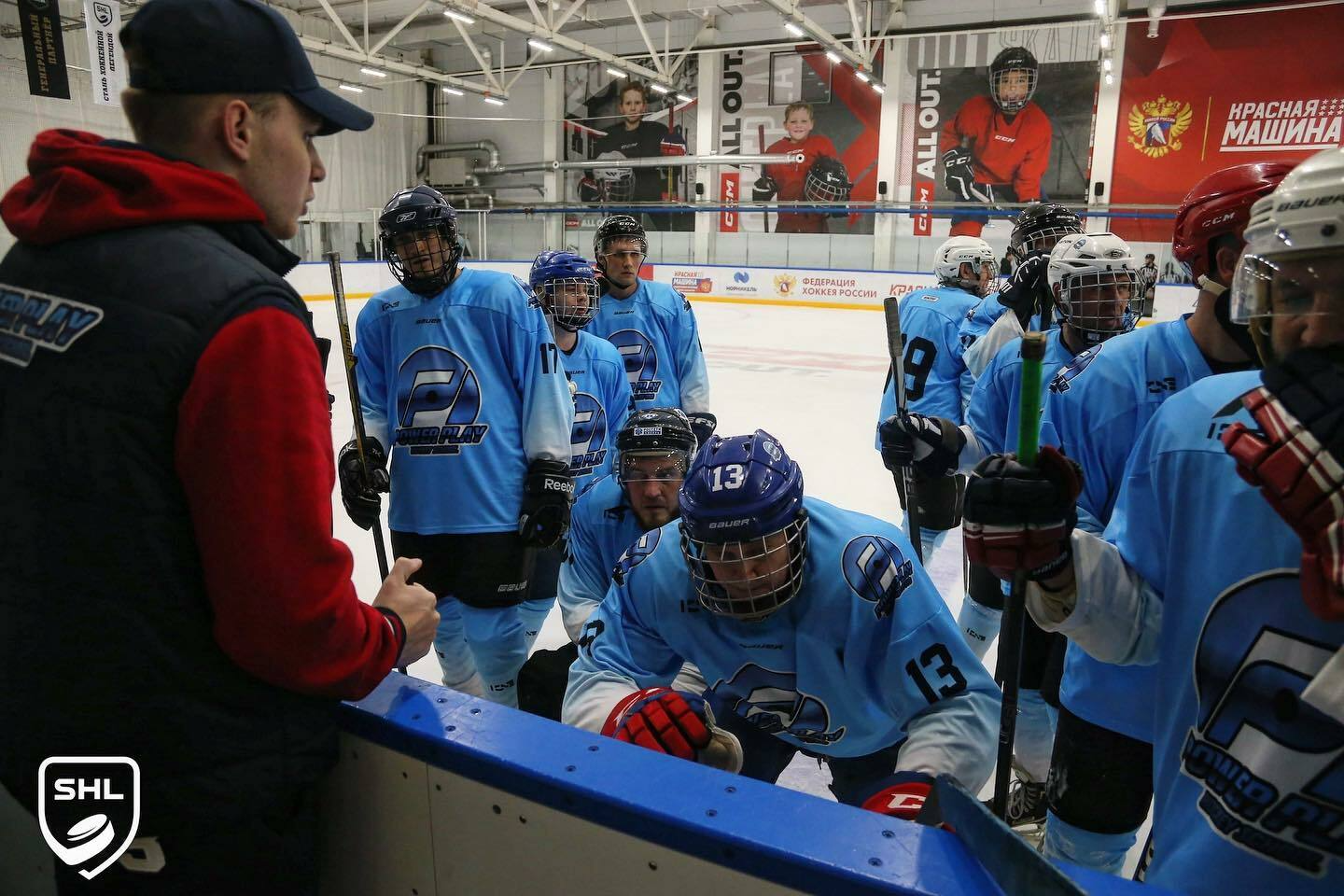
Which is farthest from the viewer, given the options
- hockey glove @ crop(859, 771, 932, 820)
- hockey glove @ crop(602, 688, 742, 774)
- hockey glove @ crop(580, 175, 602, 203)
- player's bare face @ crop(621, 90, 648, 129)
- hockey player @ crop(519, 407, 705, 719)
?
hockey glove @ crop(580, 175, 602, 203)

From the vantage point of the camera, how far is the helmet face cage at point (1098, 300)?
2.36 m

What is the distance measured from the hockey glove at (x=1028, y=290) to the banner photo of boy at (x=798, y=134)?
599 inches

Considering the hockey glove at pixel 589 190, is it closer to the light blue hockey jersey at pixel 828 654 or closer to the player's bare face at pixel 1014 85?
the player's bare face at pixel 1014 85

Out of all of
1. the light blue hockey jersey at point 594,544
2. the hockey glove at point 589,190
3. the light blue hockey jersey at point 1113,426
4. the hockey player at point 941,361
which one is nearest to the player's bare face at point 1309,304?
the light blue hockey jersey at point 1113,426

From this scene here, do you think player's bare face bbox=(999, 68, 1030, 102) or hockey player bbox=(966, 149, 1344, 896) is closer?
hockey player bbox=(966, 149, 1344, 896)

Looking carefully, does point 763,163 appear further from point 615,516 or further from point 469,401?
point 615,516

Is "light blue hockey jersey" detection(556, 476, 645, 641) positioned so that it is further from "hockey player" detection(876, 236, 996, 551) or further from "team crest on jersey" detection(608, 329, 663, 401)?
"hockey player" detection(876, 236, 996, 551)

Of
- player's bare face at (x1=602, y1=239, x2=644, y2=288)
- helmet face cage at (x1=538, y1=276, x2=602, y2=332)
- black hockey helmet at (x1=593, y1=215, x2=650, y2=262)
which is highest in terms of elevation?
black hockey helmet at (x1=593, y1=215, x2=650, y2=262)

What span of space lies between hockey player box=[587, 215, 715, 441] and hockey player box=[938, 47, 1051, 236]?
13.7 meters

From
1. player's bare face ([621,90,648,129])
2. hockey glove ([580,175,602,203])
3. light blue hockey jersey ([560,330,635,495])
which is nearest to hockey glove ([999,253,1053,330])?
light blue hockey jersey ([560,330,635,495])

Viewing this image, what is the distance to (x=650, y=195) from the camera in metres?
20.3

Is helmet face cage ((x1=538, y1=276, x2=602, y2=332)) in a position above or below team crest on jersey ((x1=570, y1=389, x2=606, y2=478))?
above

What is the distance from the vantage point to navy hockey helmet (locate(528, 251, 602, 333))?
10.9ft

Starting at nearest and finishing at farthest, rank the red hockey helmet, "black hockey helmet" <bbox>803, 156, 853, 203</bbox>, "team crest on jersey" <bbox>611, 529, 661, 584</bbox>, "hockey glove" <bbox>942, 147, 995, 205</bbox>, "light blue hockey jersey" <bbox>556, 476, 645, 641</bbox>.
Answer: the red hockey helmet
"team crest on jersey" <bbox>611, 529, 661, 584</bbox>
"light blue hockey jersey" <bbox>556, 476, 645, 641</bbox>
"hockey glove" <bbox>942, 147, 995, 205</bbox>
"black hockey helmet" <bbox>803, 156, 853, 203</bbox>
